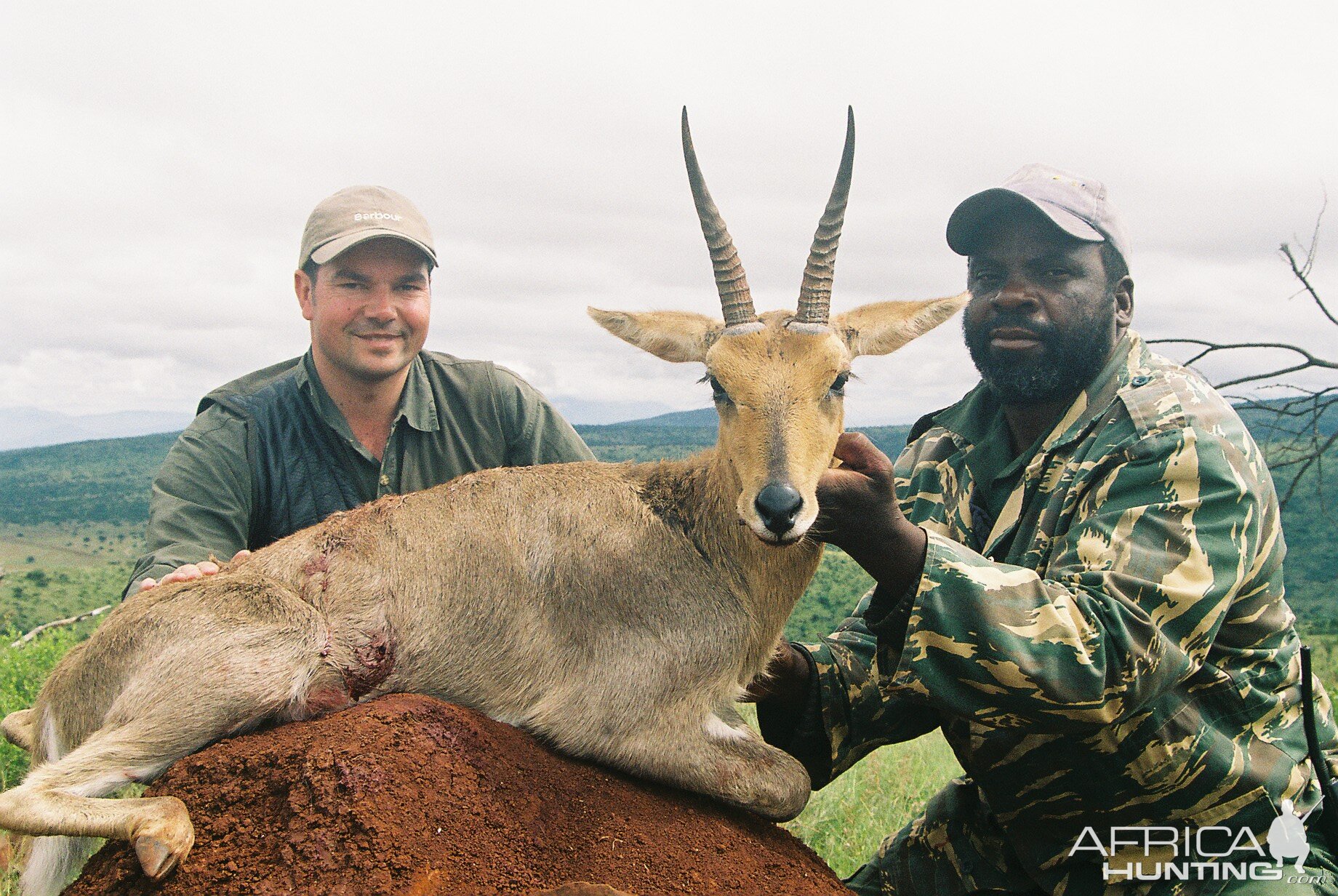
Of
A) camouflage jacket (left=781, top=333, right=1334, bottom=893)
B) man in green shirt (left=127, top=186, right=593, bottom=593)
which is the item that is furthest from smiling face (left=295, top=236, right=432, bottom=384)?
camouflage jacket (left=781, top=333, right=1334, bottom=893)

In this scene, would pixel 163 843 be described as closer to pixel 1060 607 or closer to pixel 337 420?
pixel 1060 607

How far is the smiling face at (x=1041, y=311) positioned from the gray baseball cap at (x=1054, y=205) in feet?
0.31

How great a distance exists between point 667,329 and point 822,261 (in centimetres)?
110

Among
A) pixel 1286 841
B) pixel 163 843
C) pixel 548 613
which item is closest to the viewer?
pixel 163 843

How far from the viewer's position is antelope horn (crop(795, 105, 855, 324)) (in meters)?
5.40

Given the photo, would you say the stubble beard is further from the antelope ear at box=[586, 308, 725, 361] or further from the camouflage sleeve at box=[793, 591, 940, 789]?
the antelope ear at box=[586, 308, 725, 361]

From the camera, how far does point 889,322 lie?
5.95 meters

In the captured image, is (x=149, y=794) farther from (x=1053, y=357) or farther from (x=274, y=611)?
(x=1053, y=357)

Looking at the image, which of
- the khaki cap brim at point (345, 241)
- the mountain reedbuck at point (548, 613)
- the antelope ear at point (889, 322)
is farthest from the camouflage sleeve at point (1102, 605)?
the khaki cap brim at point (345, 241)

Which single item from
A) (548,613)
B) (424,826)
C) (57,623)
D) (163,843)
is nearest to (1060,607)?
(548,613)

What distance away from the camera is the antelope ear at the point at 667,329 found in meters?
5.98

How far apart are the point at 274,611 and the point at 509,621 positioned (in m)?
1.21

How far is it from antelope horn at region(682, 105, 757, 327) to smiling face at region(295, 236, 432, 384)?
2.80 meters

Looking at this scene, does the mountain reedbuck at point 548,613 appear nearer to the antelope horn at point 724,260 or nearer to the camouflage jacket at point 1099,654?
the antelope horn at point 724,260
